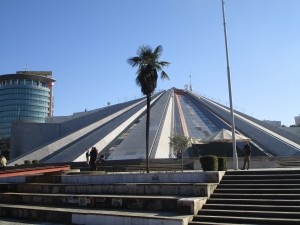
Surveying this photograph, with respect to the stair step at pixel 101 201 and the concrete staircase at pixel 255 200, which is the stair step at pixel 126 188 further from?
the stair step at pixel 101 201

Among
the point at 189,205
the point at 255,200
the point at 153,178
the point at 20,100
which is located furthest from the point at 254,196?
the point at 20,100

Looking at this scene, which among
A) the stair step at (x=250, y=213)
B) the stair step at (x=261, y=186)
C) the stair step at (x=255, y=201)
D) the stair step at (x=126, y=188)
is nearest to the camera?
the stair step at (x=250, y=213)

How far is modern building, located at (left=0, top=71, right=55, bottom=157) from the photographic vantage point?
10506 cm

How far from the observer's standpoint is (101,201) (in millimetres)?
11188

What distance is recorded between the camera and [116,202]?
10.9 metres

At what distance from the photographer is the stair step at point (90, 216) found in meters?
8.78

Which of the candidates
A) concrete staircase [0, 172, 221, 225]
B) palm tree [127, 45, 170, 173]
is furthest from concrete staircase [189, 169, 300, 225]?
palm tree [127, 45, 170, 173]

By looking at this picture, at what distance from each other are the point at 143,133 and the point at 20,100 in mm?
82348

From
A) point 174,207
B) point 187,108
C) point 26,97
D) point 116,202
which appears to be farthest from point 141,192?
point 26,97

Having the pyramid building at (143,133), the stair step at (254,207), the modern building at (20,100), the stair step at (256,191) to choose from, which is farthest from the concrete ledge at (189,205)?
the modern building at (20,100)

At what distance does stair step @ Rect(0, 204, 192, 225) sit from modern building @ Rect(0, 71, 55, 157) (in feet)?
320

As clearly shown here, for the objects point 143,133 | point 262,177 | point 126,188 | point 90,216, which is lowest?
point 90,216

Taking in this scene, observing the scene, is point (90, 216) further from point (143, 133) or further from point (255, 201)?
point (143, 133)

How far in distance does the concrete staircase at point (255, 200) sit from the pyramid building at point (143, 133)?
1126 cm
